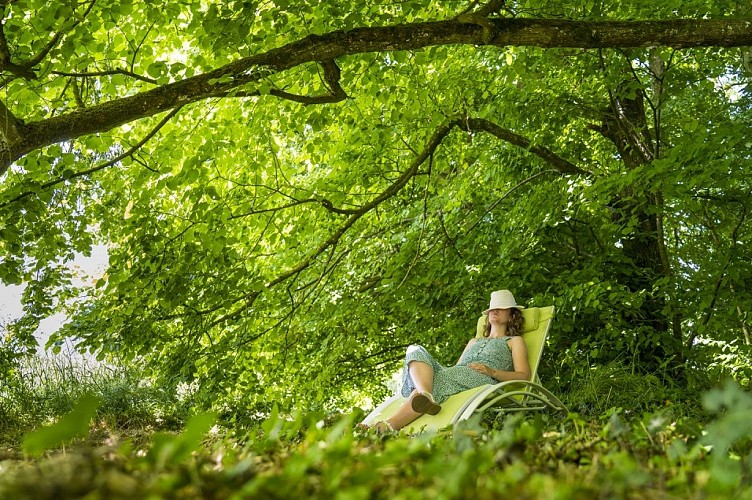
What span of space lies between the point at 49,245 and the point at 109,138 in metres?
0.82

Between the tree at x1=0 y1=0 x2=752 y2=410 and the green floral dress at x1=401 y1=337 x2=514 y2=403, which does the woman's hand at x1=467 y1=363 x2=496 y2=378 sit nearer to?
the green floral dress at x1=401 y1=337 x2=514 y2=403

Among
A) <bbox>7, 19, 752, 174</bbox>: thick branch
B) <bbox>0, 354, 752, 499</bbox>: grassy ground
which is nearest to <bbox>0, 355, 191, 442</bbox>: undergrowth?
<bbox>7, 19, 752, 174</bbox>: thick branch

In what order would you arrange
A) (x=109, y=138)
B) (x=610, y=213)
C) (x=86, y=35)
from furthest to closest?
(x=610, y=213) < (x=109, y=138) < (x=86, y=35)

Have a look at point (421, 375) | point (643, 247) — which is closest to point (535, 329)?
point (421, 375)

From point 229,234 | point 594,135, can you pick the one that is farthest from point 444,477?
point 594,135

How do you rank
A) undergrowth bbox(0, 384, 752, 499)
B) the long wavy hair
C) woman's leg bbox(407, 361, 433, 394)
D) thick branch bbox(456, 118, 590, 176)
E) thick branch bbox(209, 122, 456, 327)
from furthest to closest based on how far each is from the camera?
thick branch bbox(456, 118, 590, 176) < thick branch bbox(209, 122, 456, 327) < the long wavy hair < woman's leg bbox(407, 361, 433, 394) < undergrowth bbox(0, 384, 752, 499)

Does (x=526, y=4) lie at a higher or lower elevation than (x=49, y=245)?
higher

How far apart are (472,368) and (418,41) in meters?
2.12

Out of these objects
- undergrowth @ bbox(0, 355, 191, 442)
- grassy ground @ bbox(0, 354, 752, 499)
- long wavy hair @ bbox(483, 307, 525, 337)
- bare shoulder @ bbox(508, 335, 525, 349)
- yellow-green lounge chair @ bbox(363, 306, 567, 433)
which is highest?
undergrowth @ bbox(0, 355, 191, 442)

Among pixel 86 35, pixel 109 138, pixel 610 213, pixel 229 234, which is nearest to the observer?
pixel 86 35

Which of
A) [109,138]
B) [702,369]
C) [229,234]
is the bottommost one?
[702,369]

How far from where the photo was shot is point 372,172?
6262 mm

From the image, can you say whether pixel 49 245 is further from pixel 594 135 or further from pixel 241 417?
pixel 594 135

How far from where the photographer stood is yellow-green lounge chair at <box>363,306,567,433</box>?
3936mm
